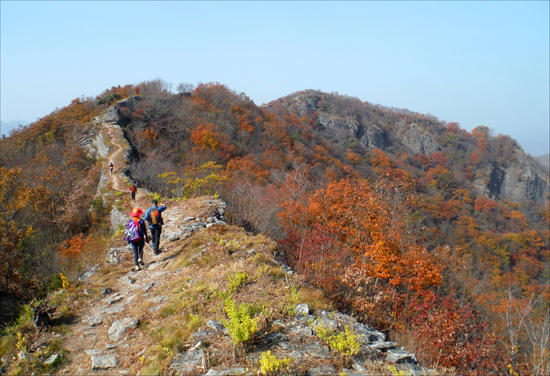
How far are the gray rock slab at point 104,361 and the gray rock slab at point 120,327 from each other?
42 cm

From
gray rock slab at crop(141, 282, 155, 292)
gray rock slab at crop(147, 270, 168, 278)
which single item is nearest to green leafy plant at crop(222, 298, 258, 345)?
gray rock slab at crop(141, 282, 155, 292)

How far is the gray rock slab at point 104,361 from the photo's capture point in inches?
165

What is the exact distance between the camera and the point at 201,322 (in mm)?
4516

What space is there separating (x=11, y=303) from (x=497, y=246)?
5574 centimetres

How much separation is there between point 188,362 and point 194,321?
767 mm

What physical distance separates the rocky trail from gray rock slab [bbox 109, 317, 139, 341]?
0.06 ft

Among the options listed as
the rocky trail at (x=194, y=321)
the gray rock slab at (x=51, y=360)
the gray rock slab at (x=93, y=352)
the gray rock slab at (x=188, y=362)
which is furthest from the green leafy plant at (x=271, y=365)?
the gray rock slab at (x=51, y=360)

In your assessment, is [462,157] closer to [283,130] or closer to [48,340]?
[283,130]

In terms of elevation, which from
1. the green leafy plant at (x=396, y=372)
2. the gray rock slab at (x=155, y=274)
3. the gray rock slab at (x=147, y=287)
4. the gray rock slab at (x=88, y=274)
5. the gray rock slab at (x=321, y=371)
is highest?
the green leafy plant at (x=396, y=372)

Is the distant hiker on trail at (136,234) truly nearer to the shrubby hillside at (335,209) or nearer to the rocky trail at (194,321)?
the rocky trail at (194,321)

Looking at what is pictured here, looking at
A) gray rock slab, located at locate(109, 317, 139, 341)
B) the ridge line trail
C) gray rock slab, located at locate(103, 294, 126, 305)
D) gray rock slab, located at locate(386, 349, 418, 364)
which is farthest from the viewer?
the ridge line trail

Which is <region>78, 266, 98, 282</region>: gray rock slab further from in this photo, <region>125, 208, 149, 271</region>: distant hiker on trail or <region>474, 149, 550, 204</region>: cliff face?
<region>474, 149, 550, 204</region>: cliff face

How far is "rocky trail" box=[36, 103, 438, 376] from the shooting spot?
376cm

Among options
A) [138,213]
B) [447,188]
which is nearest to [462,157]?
[447,188]
